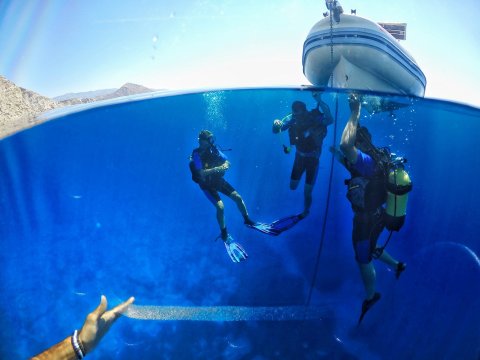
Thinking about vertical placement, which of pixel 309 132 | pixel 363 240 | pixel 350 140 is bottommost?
pixel 363 240

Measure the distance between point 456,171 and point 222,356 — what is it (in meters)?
12.0

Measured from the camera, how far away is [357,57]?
5.27 m

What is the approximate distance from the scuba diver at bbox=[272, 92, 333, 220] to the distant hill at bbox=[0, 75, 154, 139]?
6.97 m

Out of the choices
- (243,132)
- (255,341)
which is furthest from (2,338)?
(243,132)

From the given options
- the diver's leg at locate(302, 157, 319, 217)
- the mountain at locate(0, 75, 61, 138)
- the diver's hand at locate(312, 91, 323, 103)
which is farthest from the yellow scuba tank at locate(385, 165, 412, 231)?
the mountain at locate(0, 75, 61, 138)

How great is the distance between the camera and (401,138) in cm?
1327

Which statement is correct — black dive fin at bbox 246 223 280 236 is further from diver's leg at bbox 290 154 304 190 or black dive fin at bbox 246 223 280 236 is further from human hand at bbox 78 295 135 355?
human hand at bbox 78 295 135 355

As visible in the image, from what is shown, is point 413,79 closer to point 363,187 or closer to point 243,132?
point 363,187

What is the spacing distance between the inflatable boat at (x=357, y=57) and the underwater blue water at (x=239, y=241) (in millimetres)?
996

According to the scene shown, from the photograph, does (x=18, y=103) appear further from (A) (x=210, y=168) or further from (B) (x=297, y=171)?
(B) (x=297, y=171)

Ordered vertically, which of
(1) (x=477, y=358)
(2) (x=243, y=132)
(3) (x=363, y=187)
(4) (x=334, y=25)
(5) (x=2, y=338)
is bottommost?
(5) (x=2, y=338)

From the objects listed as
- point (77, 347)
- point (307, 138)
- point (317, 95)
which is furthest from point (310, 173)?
point (77, 347)

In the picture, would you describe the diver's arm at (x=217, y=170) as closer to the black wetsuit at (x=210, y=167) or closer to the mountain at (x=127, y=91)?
the black wetsuit at (x=210, y=167)

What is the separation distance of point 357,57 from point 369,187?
8.56 feet
